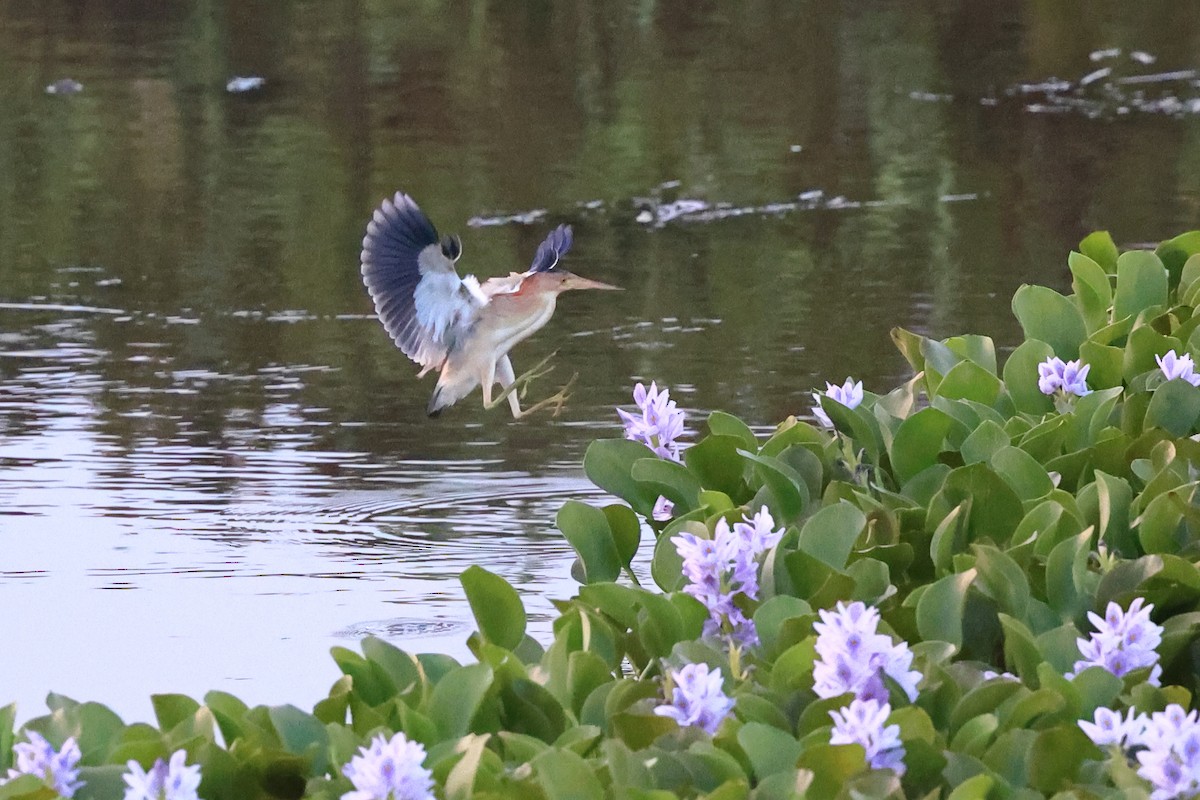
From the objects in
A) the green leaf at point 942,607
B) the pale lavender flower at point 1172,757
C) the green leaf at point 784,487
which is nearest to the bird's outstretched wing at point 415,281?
the green leaf at point 784,487

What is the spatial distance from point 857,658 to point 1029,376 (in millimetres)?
1797

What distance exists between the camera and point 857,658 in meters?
2.39

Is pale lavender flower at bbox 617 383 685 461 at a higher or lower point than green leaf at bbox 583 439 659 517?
higher

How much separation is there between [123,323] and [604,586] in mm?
6268

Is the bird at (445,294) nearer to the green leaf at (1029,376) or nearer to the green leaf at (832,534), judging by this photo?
the green leaf at (1029,376)

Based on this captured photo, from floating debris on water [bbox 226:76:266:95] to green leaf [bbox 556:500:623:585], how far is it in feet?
39.2

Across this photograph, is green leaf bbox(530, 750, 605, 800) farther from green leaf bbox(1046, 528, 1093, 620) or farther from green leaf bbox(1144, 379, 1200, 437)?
green leaf bbox(1144, 379, 1200, 437)

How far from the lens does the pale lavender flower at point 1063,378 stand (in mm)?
3902

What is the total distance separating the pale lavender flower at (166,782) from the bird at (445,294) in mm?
3250

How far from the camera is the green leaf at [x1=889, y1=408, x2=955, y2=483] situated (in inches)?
141

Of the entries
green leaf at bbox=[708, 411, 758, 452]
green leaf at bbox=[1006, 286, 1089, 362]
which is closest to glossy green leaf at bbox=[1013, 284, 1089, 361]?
green leaf at bbox=[1006, 286, 1089, 362]

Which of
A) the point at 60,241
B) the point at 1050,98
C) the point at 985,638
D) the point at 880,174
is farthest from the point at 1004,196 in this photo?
the point at 985,638

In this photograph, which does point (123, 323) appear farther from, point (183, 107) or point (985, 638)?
point (985, 638)

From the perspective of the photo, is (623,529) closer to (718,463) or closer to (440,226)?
(718,463)
